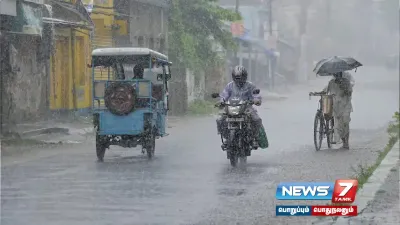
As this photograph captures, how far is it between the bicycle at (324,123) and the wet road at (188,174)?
0.37 feet

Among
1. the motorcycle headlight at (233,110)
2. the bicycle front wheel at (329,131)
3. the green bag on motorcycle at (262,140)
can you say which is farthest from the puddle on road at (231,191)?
the bicycle front wheel at (329,131)

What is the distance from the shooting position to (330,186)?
354 cm

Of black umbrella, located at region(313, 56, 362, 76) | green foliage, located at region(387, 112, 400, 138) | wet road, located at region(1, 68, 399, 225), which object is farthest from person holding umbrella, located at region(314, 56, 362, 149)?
green foliage, located at region(387, 112, 400, 138)

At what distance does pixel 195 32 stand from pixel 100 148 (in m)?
4.61

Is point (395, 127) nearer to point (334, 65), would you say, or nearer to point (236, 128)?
point (236, 128)

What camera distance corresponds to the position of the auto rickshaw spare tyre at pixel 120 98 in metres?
7.49

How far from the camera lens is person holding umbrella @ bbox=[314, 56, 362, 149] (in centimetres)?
583

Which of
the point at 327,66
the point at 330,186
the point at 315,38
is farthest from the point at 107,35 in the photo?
the point at 330,186

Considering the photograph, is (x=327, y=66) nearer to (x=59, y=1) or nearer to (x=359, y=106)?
(x=359, y=106)

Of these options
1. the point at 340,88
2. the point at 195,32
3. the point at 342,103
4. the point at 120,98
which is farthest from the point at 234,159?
the point at 195,32

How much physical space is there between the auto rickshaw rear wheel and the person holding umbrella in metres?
2.52

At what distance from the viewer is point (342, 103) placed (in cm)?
953

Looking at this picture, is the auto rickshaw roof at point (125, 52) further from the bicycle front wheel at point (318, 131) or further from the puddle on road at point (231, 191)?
the bicycle front wheel at point (318, 131)

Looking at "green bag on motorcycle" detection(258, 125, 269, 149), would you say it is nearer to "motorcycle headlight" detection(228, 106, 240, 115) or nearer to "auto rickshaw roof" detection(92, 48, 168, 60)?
"motorcycle headlight" detection(228, 106, 240, 115)
